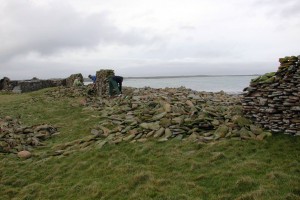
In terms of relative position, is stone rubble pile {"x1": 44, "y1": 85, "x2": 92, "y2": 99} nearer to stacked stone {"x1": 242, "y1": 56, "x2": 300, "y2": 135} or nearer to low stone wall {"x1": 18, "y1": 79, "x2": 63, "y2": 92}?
low stone wall {"x1": 18, "y1": 79, "x2": 63, "y2": 92}

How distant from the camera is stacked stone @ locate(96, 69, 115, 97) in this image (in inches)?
1178

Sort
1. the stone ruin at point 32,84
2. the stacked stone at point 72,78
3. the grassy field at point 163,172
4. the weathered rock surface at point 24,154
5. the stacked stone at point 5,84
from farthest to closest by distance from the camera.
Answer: the stacked stone at point 5,84
the stone ruin at point 32,84
the stacked stone at point 72,78
the weathered rock surface at point 24,154
the grassy field at point 163,172

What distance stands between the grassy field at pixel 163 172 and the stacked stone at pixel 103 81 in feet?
48.9

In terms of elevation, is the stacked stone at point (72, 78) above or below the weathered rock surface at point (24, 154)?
above

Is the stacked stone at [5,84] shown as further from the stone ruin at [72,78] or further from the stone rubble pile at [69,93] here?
the stone rubble pile at [69,93]

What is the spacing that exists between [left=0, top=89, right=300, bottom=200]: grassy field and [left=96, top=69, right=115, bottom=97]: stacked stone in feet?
48.9

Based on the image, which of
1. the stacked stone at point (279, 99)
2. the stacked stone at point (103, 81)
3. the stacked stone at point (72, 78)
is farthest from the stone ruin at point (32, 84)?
the stacked stone at point (279, 99)

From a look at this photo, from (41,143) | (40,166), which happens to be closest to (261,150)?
(40,166)

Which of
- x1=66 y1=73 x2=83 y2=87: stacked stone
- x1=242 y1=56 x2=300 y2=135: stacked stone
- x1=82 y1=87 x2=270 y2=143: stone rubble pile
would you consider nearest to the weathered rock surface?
x1=82 y1=87 x2=270 y2=143: stone rubble pile

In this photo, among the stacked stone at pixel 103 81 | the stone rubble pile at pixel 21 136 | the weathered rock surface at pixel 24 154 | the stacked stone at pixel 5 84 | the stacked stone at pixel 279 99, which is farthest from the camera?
the stacked stone at pixel 5 84

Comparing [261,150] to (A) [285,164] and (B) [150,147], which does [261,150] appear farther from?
(B) [150,147]

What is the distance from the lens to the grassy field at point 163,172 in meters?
9.23

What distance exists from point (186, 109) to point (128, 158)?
230 inches

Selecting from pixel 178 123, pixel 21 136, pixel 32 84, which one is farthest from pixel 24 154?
pixel 32 84
